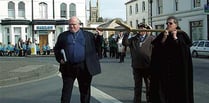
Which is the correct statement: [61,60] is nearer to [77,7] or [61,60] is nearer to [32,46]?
[32,46]

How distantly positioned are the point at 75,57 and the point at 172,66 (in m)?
1.77

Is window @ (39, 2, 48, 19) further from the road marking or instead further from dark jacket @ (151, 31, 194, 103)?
dark jacket @ (151, 31, 194, 103)

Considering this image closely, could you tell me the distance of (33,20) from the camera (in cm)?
5153

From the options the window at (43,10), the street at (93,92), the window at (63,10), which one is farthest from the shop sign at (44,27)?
the street at (93,92)

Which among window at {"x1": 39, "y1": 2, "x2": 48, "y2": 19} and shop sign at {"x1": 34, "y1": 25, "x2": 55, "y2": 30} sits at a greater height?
window at {"x1": 39, "y1": 2, "x2": 48, "y2": 19}

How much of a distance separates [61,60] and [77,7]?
4818 cm

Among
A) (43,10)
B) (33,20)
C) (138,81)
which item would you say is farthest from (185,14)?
(138,81)

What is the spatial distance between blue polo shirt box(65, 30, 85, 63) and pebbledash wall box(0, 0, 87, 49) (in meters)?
42.7

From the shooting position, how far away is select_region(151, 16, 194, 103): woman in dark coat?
6.66 m

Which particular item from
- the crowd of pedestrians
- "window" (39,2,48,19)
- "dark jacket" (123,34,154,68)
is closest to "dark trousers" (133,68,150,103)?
"dark jacket" (123,34,154,68)

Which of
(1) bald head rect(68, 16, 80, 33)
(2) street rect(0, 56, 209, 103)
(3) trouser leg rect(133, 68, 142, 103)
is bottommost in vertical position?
(2) street rect(0, 56, 209, 103)

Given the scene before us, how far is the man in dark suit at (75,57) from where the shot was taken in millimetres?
7488

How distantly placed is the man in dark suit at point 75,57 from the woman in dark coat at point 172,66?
4.14 ft

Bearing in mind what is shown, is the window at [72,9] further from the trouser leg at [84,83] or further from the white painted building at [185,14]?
the trouser leg at [84,83]
